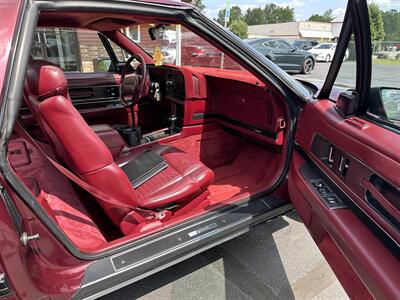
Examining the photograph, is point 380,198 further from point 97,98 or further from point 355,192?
point 97,98

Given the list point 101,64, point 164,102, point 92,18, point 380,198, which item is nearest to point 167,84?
point 164,102

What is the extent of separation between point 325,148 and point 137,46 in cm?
249

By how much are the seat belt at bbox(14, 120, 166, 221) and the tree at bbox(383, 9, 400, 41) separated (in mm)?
1492

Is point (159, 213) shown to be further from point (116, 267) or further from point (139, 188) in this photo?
point (116, 267)

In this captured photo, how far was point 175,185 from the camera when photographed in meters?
1.93

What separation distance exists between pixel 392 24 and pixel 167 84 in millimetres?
2147

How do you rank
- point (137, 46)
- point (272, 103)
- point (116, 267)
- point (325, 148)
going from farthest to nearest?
point (137, 46), point (272, 103), point (325, 148), point (116, 267)

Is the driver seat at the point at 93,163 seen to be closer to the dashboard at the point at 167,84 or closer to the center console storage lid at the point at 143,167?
the center console storage lid at the point at 143,167

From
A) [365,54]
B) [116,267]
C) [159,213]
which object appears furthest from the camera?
[159,213]

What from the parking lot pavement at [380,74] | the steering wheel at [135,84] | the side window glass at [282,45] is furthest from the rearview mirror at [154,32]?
the side window glass at [282,45]

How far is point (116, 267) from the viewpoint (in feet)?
4.62

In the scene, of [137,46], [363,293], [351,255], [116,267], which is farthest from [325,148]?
[137,46]

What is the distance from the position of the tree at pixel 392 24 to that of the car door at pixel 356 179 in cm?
9

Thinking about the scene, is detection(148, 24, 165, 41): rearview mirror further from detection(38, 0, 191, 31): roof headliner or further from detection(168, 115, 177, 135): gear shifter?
detection(168, 115, 177, 135): gear shifter
